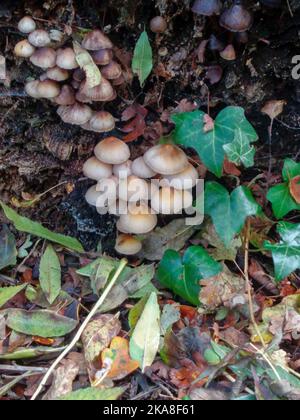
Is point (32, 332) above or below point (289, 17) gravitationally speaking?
below

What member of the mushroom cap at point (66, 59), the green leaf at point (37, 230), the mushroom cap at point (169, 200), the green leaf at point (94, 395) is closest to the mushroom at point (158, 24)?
the mushroom cap at point (66, 59)

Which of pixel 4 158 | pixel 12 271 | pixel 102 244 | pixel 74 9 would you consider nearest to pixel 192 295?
pixel 102 244

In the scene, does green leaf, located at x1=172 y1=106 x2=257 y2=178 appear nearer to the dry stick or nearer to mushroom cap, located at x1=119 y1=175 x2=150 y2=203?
mushroom cap, located at x1=119 y1=175 x2=150 y2=203

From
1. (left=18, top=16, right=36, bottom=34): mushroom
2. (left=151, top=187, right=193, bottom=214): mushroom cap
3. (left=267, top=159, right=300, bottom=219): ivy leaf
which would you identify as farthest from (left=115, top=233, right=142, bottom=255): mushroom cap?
(left=18, top=16, right=36, bottom=34): mushroom

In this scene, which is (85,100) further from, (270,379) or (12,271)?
(270,379)

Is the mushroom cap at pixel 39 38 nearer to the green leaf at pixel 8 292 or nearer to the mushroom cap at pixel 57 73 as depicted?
the mushroom cap at pixel 57 73
